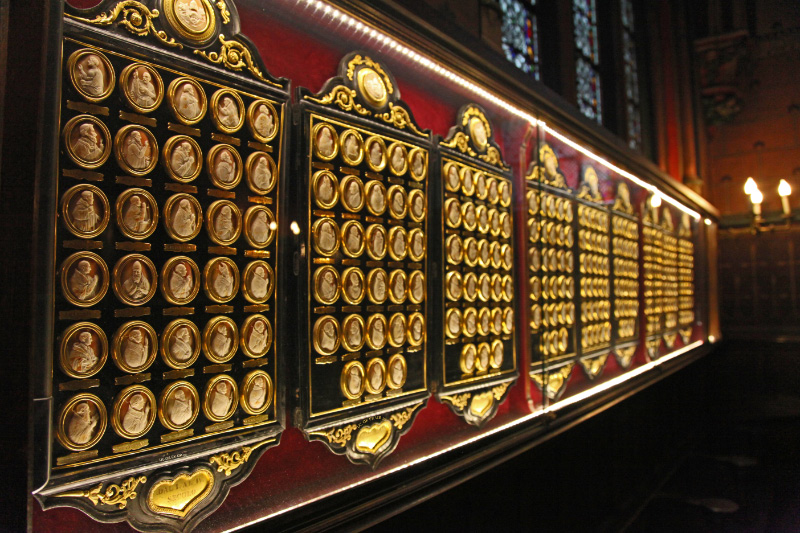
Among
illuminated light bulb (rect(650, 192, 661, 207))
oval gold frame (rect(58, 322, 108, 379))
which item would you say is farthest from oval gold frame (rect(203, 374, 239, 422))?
illuminated light bulb (rect(650, 192, 661, 207))

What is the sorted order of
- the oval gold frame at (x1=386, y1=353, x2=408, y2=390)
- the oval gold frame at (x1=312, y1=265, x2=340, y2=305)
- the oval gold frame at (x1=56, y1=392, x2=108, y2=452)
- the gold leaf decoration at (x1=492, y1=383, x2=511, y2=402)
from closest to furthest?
the oval gold frame at (x1=56, y1=392, x2=108, y2=452) → the oval gold frame at (x1=312, y1=265, x2=340, y2=305) → the oval gold frame at (x1=386, y1=353, x2=408, y2=390) → the gold leaf decoration at (x1=492, y1=383, x2=511, y2=402)

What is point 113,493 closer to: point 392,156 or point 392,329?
point 392,329

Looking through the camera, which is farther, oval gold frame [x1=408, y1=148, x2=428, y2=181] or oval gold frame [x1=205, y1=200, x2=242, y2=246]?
oval gold frame [x1=408, y1=148, x2=428, y2=181]

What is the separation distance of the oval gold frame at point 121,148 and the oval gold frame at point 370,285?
1.10m

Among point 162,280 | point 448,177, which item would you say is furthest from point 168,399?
point 448,177

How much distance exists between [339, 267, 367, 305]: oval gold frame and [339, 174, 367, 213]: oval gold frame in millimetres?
274

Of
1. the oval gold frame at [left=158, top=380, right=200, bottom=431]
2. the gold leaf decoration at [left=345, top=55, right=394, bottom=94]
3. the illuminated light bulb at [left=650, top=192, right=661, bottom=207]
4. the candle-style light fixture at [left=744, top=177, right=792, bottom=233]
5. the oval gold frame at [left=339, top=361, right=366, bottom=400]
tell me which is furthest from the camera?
the illuminated light bulb at [left=650, top=192, right=661, bottom=207]

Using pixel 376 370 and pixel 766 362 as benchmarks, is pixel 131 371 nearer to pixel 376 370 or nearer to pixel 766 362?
pixel 376 370

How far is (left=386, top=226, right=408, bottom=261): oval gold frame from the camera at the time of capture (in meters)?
2.62

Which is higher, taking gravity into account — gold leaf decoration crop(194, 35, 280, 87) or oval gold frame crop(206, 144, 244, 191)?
gold leaf decoration crop(194, 35, 280, 87)

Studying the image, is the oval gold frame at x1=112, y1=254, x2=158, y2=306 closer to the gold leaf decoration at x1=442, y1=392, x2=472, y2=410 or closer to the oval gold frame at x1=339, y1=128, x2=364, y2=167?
the oval gold frame at x1=339, y1=128, x2=364, y2=167

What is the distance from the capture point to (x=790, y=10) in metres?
8.66

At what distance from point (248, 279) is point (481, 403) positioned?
1894 mm

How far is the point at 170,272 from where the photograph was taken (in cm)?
174
